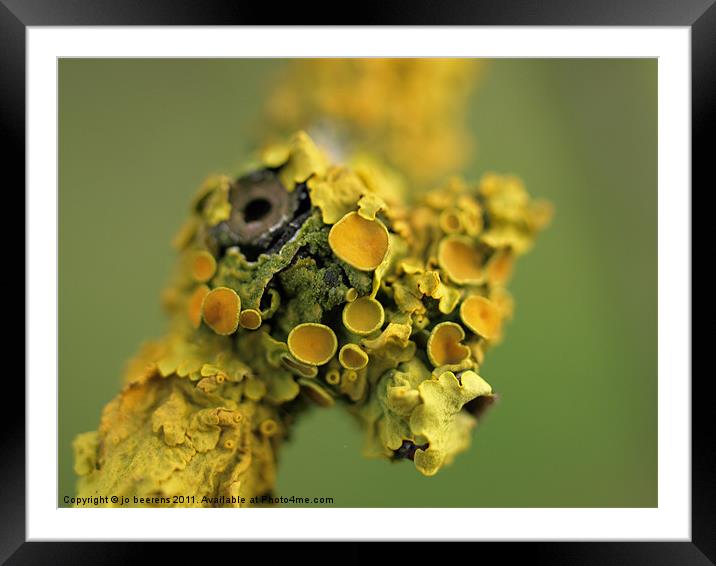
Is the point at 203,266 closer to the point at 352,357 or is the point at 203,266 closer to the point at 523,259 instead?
the point at 352,357

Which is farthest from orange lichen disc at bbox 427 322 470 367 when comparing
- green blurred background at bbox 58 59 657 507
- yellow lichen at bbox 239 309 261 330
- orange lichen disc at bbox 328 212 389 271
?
green blurred background at bbox 58 59 657 507

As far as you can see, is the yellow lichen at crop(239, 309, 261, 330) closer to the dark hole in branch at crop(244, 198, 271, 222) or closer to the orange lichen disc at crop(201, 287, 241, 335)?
the orange lichen disc at crop(201, 287, 241, 335)

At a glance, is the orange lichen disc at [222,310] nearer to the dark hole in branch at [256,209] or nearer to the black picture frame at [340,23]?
the dark hole in branch at [256,209]

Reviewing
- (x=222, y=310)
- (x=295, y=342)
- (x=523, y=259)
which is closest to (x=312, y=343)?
(x=295, y=342)
